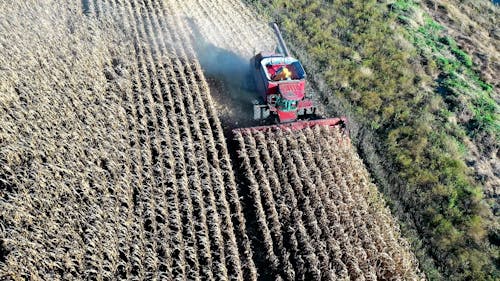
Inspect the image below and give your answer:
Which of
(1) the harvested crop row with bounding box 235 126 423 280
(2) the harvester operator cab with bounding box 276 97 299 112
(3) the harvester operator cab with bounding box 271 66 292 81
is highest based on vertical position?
(3) the harvester operator cab with bounding box 271 66 292 81

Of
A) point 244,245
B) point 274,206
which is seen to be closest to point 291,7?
point 274,206

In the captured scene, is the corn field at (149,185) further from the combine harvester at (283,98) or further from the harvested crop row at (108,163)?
the combine harvester at (283,98)

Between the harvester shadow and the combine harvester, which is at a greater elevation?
the combine harvester

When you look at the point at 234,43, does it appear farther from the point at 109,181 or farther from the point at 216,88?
the point at 109,181

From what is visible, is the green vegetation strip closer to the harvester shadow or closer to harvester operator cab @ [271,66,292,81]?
harvester operator cab @ [271,66,292,81]

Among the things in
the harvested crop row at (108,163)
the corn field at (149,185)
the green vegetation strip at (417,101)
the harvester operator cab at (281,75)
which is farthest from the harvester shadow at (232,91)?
the green vegetation strip at (417,101)

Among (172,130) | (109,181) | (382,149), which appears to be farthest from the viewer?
(382,149)

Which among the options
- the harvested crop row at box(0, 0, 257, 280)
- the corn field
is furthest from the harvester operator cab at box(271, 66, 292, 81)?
the harvested crop row at box(0, 0, 257, 280)

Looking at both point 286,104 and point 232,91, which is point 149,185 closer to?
point 286,104
